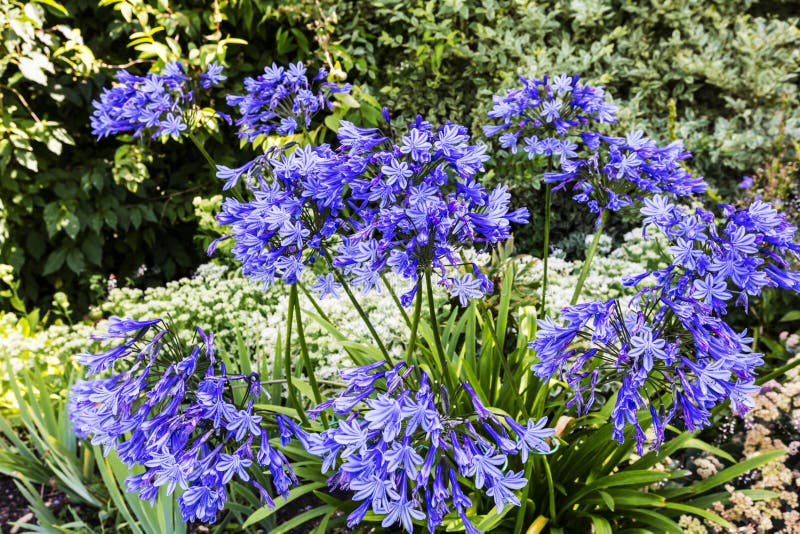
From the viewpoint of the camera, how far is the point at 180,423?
5.51 ft

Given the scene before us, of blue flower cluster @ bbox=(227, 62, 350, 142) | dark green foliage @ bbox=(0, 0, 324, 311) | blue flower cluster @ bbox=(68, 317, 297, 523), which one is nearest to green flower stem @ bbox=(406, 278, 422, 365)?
blue flower cluster @ bbox=(68, 317, 297, 523)

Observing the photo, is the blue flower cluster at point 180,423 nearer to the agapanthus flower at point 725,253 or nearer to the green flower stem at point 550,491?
the green flower stem at point 550,491

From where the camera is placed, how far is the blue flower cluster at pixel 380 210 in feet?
5.08

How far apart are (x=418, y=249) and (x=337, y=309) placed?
213cm

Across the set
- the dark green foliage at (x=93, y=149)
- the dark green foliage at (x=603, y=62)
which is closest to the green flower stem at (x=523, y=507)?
the dark green foliage at (x=603, y=62)

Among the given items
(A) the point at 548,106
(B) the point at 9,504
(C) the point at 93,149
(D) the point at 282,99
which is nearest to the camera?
(A) the point at 548,106

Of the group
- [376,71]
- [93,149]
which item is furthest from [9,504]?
[376,71]

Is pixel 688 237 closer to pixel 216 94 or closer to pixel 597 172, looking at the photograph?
pixel 597 172

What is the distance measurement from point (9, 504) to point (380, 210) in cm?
260

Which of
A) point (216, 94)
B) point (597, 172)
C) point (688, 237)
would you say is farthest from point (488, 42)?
point (688, 237)

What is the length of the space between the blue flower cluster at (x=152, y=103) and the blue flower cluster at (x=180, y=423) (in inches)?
37.0

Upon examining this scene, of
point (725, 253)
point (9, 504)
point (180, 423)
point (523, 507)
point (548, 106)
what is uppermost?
point (548, 106)

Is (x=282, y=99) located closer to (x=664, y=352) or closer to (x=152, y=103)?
(x=152, y=103)

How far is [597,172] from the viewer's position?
2.18 metres
